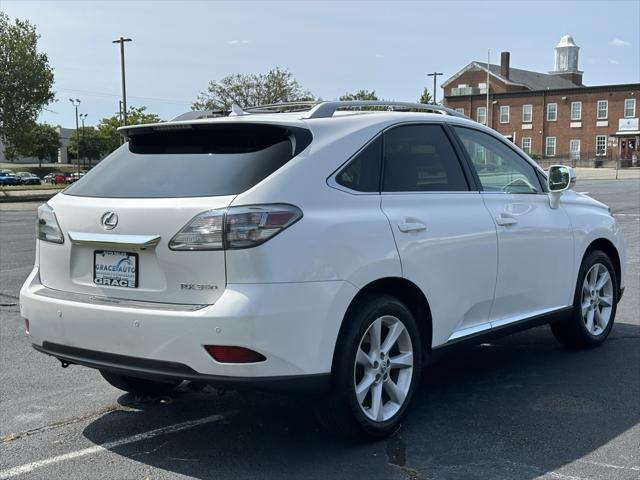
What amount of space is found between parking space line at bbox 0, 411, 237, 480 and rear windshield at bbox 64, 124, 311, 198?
54.1 inches

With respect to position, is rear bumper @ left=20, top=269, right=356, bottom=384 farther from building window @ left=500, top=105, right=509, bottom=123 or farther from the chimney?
the chimney

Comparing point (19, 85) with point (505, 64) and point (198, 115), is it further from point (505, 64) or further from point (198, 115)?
point (505, 64)

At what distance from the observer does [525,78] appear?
84.4 meters

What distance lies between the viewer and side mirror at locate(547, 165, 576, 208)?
552cm

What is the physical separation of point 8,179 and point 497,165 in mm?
70122

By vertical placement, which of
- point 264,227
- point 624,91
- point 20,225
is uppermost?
point 624,91

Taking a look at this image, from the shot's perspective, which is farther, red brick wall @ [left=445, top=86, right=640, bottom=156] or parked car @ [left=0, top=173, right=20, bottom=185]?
red brick wall @ [left=445, top=86, right=640, bottom=156]

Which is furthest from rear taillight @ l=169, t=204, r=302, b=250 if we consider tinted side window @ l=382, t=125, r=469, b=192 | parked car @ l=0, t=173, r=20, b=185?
parked car @ l=0, t=173, r=20, b=185

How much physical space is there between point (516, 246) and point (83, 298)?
2821 mm

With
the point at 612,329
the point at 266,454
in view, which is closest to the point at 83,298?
the point at 266,454

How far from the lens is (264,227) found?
11.4ft

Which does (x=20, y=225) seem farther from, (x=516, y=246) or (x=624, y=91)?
(x=624, y=91)

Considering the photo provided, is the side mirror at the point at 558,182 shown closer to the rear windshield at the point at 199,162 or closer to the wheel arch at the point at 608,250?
the wheel arch at the point at 608,250

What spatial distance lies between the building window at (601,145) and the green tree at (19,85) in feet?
164
